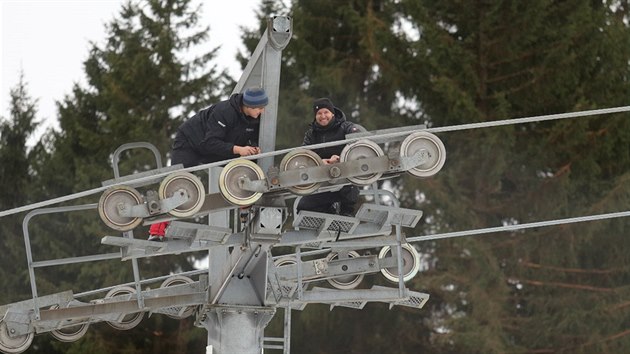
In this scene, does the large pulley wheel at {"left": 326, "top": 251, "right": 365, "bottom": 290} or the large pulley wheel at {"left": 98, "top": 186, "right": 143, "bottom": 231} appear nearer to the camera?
the large pulley wheel at {"left": 98, "top": 186, "right": 143, "bottom": 231}

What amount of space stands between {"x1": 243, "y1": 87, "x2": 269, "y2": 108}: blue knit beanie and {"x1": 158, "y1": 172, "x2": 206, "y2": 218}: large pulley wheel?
853mm

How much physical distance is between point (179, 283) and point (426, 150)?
3.79m

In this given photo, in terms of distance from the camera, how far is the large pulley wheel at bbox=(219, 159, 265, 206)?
34.6ft

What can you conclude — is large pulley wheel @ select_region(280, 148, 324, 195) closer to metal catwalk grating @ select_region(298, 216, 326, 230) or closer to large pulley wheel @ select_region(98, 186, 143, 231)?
metal catwalk grating @ select_region(298, 216, 326, 230)

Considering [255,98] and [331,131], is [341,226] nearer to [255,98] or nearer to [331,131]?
[331,131]

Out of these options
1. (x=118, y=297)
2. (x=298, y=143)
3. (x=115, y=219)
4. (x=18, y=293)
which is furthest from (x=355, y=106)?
(x=115, y=219)

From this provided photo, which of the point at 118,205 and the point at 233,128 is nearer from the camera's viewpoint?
the point at 118,205

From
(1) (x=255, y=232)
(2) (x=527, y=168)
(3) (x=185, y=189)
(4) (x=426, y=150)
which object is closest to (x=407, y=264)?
(1) (x=255, y=232)

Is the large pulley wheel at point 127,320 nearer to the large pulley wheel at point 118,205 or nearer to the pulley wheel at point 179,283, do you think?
the pulley wheel at point 179,283

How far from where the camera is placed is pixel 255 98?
36.9ft

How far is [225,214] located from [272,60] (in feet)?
4.75

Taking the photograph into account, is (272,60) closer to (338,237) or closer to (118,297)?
(338,237)

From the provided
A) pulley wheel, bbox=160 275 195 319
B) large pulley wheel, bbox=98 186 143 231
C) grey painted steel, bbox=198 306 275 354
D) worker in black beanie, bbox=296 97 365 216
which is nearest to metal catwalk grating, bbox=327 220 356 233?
worker in black beanie, bbox=296 97 365 216

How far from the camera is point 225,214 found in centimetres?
1220
